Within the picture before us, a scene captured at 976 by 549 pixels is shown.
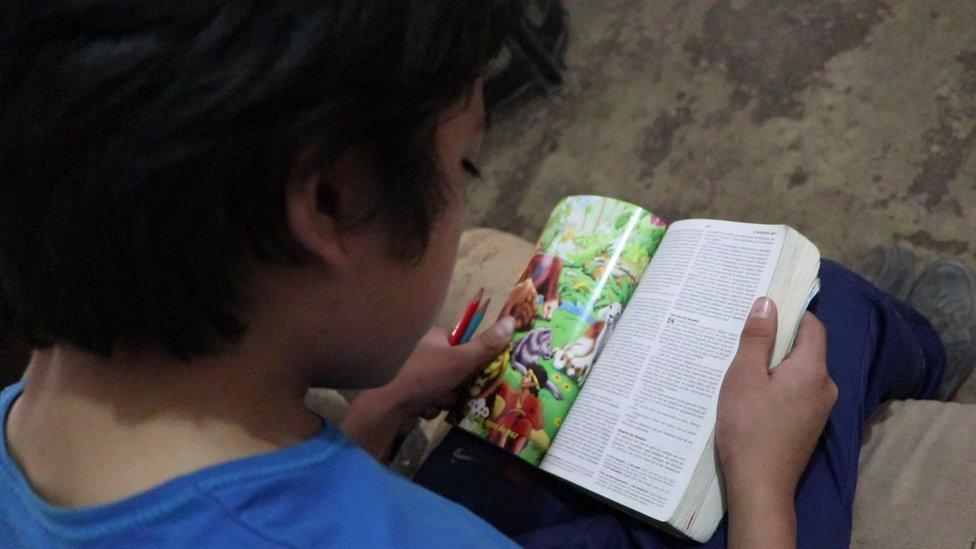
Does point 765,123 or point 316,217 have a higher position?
point 316,217

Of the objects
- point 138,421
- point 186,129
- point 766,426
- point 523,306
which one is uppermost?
point 186,129

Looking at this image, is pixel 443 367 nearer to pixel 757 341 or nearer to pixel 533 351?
pixel 533 351

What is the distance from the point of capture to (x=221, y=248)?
340 millimetres

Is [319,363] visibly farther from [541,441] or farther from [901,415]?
[901,415]

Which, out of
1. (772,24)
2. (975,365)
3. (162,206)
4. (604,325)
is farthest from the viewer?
(772,24)

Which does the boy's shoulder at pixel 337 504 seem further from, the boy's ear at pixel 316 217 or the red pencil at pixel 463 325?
the red pencil at pixel 463 325

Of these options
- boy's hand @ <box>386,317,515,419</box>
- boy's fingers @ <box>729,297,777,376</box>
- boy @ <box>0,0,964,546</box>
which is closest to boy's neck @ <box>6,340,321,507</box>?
boy @ <box>0,0,964,546</box>

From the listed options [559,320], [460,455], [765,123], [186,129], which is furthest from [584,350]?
[765,123]

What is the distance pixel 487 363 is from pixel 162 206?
1.29 feet

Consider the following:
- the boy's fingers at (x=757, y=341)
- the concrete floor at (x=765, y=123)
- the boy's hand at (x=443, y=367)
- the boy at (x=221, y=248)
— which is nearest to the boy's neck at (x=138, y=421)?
the boy at (x=221, y=248)

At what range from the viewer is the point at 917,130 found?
3.29 ft

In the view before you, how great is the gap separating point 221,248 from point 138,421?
0.36 ft

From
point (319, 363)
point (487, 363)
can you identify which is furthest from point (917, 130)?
point (319, 363)

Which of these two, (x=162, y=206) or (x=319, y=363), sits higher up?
(x=162, y=206)
